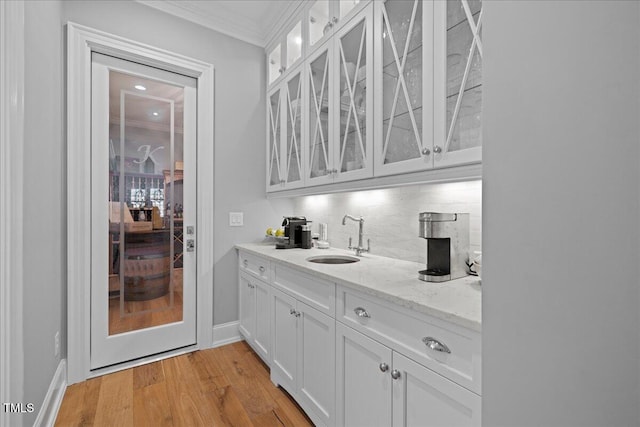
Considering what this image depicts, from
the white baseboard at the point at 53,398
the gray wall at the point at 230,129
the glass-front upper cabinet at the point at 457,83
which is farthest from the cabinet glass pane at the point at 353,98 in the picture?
the white baseboard at the point at 53,398

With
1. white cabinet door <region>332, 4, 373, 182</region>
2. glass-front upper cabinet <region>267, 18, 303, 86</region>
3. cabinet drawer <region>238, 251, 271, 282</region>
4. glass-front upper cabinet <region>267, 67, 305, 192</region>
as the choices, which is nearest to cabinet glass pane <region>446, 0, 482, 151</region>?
white cabinet door <region>332, 4, 373, 182</region>

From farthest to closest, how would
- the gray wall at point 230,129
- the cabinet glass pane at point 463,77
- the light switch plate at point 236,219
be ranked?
the light switch plate at point 236,219 < the gray wall at point 230,129 < the cabinet glass pane at point 463,77

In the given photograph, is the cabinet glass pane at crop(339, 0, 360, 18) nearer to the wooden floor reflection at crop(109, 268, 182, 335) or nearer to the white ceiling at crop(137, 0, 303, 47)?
the white ceiling at crop(137, 0, 303, 47)

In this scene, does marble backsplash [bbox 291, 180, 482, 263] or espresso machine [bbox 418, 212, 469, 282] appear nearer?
espresso machine [bbox 418, 212, 469, 282]

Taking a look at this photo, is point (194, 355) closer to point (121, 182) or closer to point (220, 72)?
point (121, 182)

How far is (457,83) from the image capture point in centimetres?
119

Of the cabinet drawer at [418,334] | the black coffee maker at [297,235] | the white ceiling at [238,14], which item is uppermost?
the white ceiling at [238,14]

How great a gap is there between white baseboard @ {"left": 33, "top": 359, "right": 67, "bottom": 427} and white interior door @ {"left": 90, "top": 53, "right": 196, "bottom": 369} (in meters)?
0.19

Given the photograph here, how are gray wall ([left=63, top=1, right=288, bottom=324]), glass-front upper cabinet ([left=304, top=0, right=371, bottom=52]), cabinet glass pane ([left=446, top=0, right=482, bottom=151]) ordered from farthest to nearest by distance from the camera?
gray wall ([left=63, top=1, right=288, bottom=324])
glass-front upper cabinet ([left=304, top=0, right=371, bottom=52])
cabinet glass pane ([left=446, top=0, right=482, bottom=151])

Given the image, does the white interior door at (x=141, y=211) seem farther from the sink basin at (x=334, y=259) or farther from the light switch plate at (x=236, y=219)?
the sink basin at (x=334, y=259)

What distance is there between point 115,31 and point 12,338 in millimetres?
2117

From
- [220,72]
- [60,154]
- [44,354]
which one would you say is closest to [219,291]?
[44,354]

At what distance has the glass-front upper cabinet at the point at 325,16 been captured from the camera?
1.74m

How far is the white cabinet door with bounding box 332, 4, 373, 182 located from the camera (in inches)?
62.0
